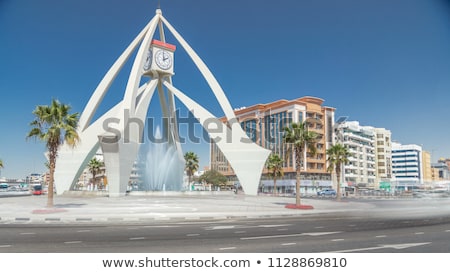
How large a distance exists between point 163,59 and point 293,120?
38224 mm

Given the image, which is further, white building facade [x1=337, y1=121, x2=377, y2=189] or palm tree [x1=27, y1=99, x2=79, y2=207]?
white building facade [x1=337, y1=121, x2=377, y2=189]

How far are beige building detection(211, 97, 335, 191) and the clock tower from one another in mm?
35935

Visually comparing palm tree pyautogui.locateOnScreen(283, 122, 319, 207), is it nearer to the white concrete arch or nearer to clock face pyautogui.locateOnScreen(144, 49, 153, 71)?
the white concrete arch

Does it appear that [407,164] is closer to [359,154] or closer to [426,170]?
[426,170]

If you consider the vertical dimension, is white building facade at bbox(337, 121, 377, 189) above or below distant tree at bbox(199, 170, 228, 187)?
above

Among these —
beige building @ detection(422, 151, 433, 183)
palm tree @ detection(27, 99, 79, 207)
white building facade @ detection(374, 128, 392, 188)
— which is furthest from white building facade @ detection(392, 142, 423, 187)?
palm tree @ detection(27, 99, 79, 207)

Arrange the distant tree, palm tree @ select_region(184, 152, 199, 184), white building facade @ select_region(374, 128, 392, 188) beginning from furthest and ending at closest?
white building facade @ select_region(374, 128, 392, 188) → the distant tree → palm tree @ select_region(184, 152, 199, 184)

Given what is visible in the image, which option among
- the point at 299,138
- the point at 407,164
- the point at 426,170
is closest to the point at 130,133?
the point at 299,138

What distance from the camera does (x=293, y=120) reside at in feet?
259

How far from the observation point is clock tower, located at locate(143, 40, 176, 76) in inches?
1849

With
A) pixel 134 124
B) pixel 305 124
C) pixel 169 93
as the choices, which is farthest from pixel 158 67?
pixel 305 124
